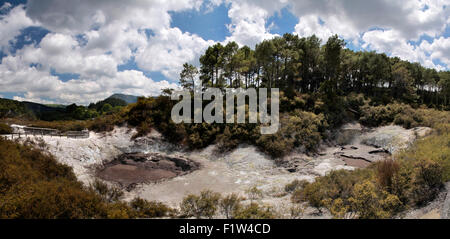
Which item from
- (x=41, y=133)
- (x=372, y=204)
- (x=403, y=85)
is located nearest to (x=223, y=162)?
(x=372, y=204)

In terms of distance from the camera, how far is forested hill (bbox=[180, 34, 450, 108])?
90.7 feet

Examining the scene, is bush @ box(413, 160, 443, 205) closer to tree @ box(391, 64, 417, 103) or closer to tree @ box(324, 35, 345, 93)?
tree @ box(324, 35, 345, 93)

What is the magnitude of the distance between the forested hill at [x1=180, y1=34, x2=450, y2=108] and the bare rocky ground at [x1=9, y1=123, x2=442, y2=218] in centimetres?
1021

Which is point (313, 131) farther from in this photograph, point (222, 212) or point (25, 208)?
point (25, 208)

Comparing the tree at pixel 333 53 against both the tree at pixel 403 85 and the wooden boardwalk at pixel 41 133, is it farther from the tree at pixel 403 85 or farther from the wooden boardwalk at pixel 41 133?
the wooden boardwalk at pixel 41 133

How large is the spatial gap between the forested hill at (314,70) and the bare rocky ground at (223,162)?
1021 cm

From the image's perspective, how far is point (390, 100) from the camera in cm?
2858

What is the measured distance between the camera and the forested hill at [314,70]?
90.7ft

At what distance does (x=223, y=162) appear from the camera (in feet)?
55.0

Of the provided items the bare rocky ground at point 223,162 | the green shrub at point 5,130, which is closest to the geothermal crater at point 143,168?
the bare rocky ground at point 223,162

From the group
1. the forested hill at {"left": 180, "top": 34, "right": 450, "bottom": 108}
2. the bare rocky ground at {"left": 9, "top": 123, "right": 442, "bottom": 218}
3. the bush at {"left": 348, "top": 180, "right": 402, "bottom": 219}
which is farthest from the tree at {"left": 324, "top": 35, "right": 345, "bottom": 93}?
the bush at {"left": 348, "top": 180, "right": 402, "bottom": 219}
